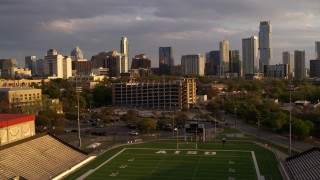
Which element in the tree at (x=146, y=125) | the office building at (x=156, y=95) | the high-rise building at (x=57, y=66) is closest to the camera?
the tree at (x=146, y=125)

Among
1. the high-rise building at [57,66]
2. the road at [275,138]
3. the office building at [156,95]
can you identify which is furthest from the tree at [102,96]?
the high-rise building at [57,66]

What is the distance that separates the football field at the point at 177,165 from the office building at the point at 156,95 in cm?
5320

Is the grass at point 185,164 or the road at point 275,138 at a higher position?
the grass at point 185,164

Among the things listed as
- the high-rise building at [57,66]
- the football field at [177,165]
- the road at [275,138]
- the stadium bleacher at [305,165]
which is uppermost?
the high-rise building at [57,66]

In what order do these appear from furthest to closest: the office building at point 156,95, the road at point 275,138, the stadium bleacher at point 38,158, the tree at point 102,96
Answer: the tree at point 102,96
the office building at point 156,95
the road at point 275,138
the stadium bleacher at point 38,158

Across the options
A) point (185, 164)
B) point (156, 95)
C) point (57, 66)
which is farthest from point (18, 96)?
point (57, 66)

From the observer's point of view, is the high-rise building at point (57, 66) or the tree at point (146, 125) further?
the high-rise building at point (57, 66)

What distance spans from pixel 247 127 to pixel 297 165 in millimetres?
28933

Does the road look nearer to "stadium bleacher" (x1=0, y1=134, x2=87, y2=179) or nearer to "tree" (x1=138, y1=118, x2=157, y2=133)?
"tree" (x1=138, y1=118, x2=157, y2=133)

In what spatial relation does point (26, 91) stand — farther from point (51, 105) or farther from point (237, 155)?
point (237, 155)

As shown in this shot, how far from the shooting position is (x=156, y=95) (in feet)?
326

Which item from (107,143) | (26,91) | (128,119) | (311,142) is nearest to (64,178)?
(107,143)

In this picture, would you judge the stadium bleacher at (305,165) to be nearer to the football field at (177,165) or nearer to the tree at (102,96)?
the football field at (177,165)

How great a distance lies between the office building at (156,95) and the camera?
3812 inches
